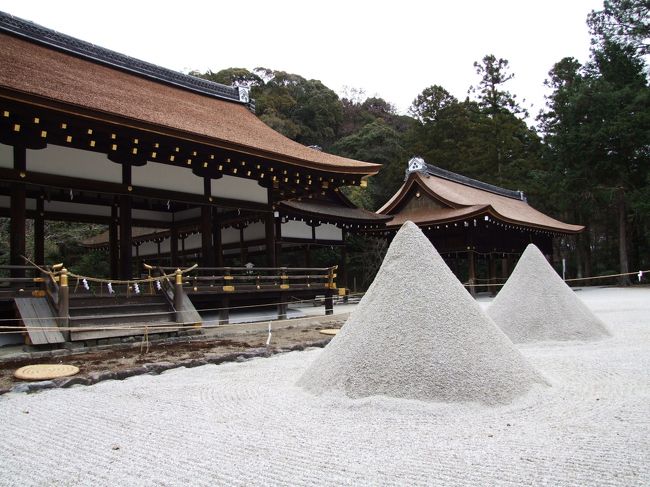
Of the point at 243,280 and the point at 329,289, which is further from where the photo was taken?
the point at 329,289

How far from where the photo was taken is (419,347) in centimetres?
371

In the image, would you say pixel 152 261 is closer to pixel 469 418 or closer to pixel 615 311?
pixel 615 311

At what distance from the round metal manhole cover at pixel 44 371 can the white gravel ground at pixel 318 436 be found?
1.93 ft

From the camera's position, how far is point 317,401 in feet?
12.1

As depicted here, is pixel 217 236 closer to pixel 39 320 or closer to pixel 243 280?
pixel 243 280

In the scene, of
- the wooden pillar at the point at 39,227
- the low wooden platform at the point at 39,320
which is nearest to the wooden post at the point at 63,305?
the low wooden platform at the point at 39,320

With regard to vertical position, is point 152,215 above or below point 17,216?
above

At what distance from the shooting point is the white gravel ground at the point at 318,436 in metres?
2.34

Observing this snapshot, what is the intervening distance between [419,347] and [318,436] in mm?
1188

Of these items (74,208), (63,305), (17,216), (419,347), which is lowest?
(419,347)

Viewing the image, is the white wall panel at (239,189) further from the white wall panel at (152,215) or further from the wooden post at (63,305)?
the wooden post at (63,305)

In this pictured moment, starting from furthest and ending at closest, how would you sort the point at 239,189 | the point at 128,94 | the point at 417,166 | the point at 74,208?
the point at 417,166 < the point at 74,208 < the point at 239,189 < the point at 128,94

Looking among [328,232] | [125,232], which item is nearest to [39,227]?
[125,232]

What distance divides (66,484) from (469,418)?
8.12 feet
